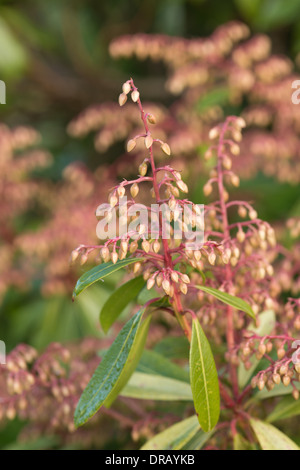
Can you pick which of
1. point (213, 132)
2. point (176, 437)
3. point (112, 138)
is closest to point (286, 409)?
point (176, 437)

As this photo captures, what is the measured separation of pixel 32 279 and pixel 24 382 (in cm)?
91

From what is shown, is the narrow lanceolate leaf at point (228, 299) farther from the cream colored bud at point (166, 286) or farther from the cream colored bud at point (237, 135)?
the cream colored bud at point (237, 135)

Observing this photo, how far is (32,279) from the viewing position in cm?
166

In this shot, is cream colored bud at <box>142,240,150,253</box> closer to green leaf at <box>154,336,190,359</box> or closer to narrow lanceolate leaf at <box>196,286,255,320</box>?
narrow lanceolate leaf at <box>196,286,255,320</box>

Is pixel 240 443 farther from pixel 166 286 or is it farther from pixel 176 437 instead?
pixel 166 286

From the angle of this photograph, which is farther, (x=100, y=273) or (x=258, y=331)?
(x=258, y=331)

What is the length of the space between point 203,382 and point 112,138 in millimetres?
1003

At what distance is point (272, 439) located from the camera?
0.66 m

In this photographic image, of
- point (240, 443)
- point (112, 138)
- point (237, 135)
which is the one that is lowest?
point (240, 443)

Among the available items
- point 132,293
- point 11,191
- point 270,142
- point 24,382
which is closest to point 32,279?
point 11,191

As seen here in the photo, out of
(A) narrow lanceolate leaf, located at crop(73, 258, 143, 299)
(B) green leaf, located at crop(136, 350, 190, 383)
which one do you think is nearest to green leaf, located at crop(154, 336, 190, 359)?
(B) green leaf, located at crop(136, 350, 190, 383)

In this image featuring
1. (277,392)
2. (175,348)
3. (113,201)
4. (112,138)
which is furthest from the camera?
(112,138)

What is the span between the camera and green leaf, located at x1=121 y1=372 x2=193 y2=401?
73cm
